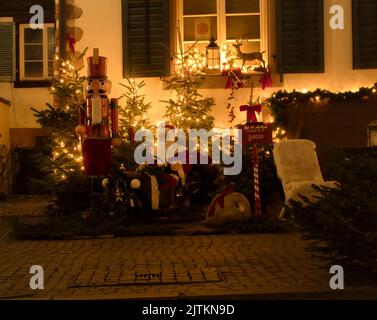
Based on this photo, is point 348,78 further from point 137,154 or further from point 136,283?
point 136,283

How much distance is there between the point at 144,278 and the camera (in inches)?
291

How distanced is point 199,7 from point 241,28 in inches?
36.3

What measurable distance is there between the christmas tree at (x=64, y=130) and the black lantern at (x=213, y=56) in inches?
94.4

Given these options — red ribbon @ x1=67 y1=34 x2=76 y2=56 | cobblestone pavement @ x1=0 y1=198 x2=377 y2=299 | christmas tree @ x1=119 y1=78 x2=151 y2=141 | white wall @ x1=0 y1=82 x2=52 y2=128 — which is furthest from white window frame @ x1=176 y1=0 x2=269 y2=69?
white wall @ x1=0 y1=82 x2=52 y2=128

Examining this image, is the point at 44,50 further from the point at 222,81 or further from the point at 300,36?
the point at 300,36

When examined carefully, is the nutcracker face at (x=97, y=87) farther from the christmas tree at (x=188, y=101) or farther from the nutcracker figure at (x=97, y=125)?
the christmas tree at (x=188, y=101)

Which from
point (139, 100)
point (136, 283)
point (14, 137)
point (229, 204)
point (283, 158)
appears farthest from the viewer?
point (14, 137)

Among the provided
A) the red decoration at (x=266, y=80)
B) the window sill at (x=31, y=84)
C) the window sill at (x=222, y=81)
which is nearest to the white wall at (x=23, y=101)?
the window sill at (x=31, y=84)

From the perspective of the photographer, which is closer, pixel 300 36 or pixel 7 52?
pixel 300 36

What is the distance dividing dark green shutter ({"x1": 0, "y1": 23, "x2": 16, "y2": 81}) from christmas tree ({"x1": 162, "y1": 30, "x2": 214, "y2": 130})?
7563mm

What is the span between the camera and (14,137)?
1877 cm

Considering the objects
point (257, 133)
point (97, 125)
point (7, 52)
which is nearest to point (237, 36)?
point (257, 133)
